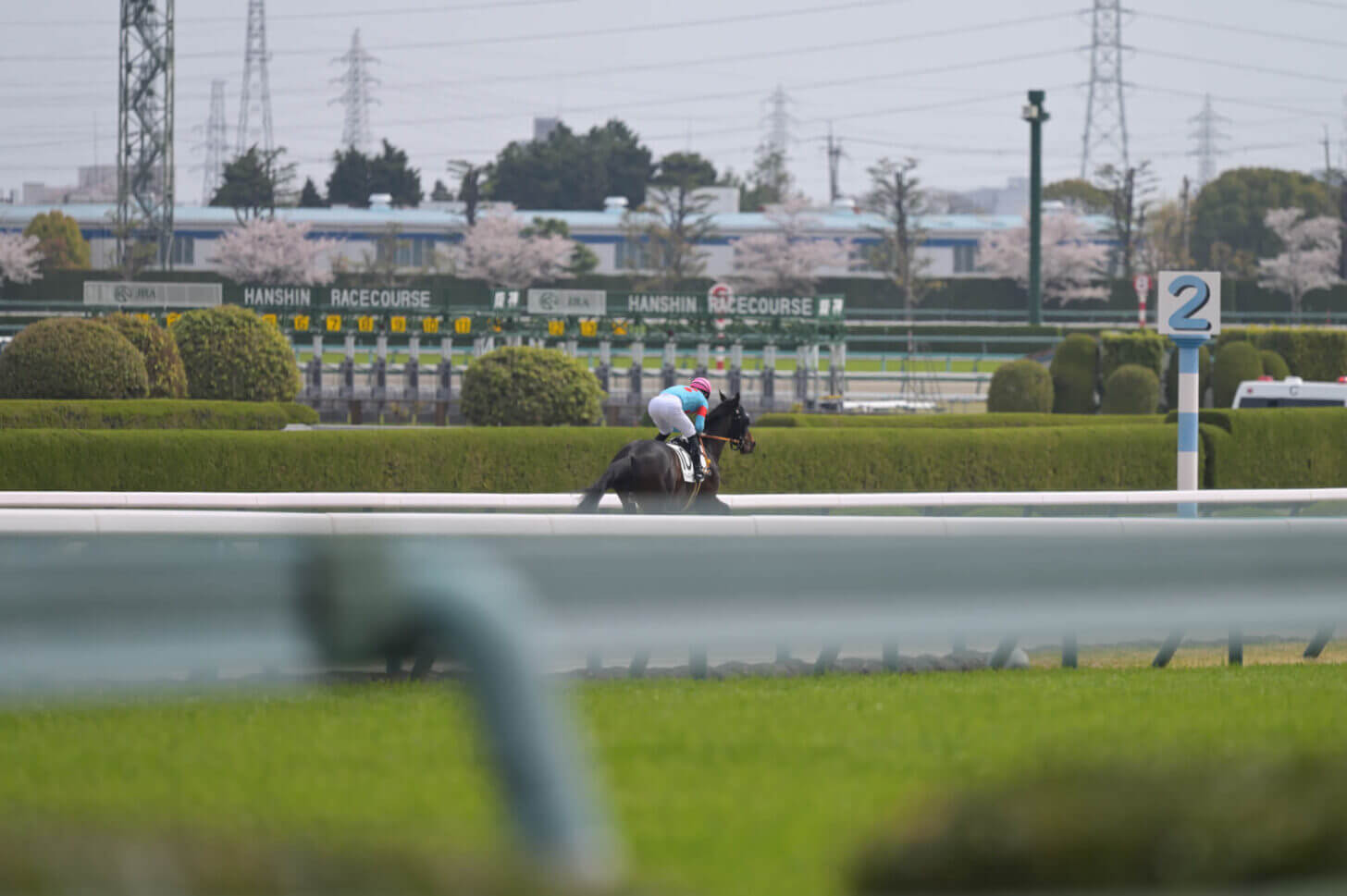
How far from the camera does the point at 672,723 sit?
16.5ft

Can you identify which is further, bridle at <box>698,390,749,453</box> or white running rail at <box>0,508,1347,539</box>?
bridle at <box>698,390,749,453</box>

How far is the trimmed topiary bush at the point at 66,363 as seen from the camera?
21031mm

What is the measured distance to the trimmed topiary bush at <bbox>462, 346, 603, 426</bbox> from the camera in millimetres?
23625

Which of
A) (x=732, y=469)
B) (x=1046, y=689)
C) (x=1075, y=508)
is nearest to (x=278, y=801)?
(x=1046, y=689)

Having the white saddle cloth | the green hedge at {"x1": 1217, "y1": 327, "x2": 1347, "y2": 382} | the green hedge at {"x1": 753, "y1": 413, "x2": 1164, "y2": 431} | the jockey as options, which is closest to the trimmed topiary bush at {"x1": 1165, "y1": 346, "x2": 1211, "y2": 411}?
the green hedge at {"x1": 1217, "y1": 327, "x2": 1347, "y2": 382}

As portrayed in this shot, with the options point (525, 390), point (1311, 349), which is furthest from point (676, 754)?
point (1311, 349)

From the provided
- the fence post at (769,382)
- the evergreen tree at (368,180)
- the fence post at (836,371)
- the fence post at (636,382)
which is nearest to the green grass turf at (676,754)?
the fence post at (636,382)

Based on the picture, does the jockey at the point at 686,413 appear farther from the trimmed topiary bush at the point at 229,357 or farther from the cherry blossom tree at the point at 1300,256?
the cherry blossom tree at the point at 1300,256

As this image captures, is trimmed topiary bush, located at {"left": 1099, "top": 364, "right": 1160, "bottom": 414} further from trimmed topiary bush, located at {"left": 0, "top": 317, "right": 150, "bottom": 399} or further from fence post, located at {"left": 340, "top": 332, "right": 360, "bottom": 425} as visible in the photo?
trimmed topiary bush, located at {"left": 0, "top": 317, "right": 150, "bottom": 399}

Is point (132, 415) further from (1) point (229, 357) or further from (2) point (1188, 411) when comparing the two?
(2) point (1188, 411)

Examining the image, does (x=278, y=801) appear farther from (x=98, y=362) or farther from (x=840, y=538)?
(x=98, y=362)

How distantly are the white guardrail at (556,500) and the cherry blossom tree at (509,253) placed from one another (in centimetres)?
5871

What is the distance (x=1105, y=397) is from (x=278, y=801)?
25928mm

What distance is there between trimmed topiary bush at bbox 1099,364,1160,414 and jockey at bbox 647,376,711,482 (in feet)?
57.8
